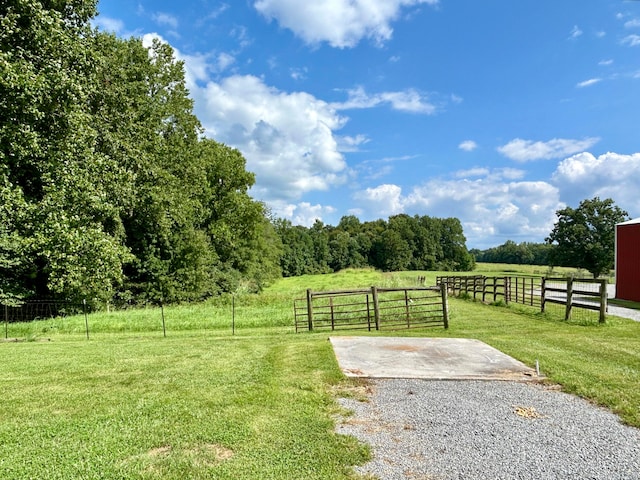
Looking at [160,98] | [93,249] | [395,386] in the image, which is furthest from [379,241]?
[395,386]

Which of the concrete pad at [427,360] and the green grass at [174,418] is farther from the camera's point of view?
the concrete pad at [427,360]

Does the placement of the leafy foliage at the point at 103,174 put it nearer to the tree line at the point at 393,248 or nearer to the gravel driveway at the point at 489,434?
the gravel driveway at the point at 489,434

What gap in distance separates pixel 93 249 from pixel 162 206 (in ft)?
22.4

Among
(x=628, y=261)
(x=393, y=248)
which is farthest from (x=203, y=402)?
(x=393, y=248)

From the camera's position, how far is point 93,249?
41.3 feet

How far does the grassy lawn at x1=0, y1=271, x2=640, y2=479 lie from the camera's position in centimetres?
340

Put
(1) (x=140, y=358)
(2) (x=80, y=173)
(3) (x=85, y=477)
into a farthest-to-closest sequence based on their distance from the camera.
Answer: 1. (2) (x=80, y=173)
2. (1) (x=140, y=358)
3. (3) (x=85, y=477)

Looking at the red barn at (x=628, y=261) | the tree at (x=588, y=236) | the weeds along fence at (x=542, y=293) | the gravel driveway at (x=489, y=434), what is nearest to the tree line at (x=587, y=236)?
the tree at (x=588, y=236)

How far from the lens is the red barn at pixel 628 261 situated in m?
19.0

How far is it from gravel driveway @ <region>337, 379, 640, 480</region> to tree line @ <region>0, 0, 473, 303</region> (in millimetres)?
10891

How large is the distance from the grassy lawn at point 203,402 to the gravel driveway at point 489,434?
0.33 meters

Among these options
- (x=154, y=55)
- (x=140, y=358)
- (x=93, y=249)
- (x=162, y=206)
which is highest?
(x=154, y=55)

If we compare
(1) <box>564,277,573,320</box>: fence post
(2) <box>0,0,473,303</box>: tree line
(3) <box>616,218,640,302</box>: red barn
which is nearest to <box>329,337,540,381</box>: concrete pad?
(1) <box>564,277,573,320</box>: fence post

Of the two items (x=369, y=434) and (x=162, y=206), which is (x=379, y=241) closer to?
(x=162, y=206)
